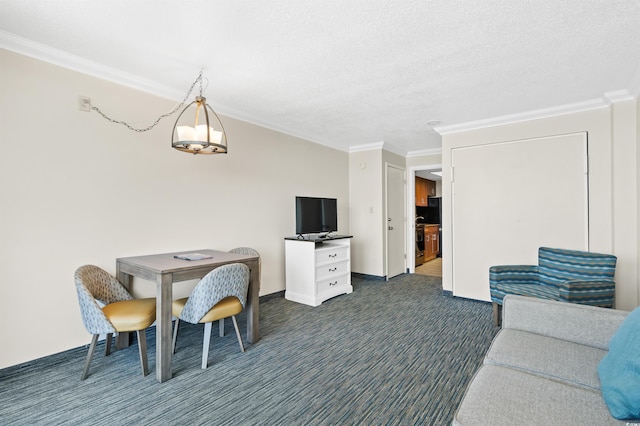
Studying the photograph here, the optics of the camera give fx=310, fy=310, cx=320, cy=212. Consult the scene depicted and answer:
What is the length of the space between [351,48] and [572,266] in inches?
119

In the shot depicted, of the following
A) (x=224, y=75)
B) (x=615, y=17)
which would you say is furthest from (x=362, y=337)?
(x=615, y=17)

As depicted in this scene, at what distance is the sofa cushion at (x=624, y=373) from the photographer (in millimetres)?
1132

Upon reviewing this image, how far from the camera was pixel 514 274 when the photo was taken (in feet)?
11.1

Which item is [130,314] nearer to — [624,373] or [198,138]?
[198,138]

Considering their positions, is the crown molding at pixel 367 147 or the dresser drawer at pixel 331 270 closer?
the dresser drawer at pixel 331 270

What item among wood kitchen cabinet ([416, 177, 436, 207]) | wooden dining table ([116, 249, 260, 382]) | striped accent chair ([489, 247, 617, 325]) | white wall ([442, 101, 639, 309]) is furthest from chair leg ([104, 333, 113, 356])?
wood kitchen cabinet ([416, 177, 436, 207])

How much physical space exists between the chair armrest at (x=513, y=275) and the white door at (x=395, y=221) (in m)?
2.33

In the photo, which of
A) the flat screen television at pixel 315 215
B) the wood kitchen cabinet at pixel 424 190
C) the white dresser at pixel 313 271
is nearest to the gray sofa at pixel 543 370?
the white dresser at pixel 313 271

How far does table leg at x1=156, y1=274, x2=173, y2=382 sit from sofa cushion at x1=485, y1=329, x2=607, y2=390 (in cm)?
213

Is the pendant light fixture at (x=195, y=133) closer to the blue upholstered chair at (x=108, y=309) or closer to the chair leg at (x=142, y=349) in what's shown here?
the blue upholstered chair at (x=108, y=309)

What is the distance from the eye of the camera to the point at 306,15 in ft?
6.49

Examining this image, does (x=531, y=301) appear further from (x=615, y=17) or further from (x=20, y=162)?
(x=20, y=162)

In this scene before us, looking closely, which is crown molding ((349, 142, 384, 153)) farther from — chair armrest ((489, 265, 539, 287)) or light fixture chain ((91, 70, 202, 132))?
light fixture chain ((91, 70, 202, 132))

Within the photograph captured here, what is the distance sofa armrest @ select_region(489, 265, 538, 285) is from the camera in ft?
11.1
